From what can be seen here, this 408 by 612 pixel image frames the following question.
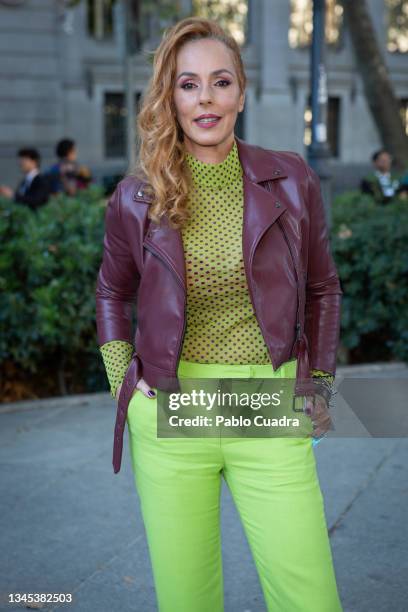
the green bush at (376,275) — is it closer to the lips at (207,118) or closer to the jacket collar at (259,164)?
the jacket collar at (259,164)

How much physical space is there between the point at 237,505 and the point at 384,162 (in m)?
9.31

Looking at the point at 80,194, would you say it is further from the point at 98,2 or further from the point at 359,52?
the point at 98,2

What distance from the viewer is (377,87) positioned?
1086 cm

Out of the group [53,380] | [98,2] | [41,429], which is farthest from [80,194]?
[98,2]

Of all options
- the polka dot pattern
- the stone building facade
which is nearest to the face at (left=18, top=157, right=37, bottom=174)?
the polka dot pattern

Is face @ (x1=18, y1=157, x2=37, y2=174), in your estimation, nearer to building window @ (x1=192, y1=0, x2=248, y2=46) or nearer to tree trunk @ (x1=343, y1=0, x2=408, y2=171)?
tree trunk @ (x1=343, y1=0, x2=408, y2=171)

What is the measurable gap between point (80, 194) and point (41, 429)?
10.7 ft

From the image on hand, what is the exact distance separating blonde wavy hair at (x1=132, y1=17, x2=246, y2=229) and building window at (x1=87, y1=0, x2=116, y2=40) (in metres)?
22.9

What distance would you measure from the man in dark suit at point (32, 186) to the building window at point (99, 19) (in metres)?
15.2

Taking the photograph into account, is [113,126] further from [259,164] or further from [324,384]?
[324,384]

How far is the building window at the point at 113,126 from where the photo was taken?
2441cm

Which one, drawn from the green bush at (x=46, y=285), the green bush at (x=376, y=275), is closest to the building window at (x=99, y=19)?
the green bush at (x=376, y=275)

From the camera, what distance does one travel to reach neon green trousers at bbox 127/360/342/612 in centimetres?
210

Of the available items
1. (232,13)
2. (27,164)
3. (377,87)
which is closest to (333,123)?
(232,13)
